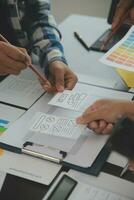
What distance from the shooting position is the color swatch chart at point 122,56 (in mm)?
1232

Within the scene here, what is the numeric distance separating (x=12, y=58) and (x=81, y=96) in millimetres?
240

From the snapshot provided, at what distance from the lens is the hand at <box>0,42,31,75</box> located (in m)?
1.09

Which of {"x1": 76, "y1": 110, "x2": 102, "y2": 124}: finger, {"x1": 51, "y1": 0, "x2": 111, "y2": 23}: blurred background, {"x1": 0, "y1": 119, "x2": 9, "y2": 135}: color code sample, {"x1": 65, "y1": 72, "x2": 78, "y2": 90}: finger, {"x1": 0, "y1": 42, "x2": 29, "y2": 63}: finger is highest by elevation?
{"x1": 0, "y1": 42, "x2": 29, "y2": 63}: finger

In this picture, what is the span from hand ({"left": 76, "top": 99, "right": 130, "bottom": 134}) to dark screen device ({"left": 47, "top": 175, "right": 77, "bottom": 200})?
0.18m

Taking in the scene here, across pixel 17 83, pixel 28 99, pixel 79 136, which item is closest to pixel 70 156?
pixel 79 136

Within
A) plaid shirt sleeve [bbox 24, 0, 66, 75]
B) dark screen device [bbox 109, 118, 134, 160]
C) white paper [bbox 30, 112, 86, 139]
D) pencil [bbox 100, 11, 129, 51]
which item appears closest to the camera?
dark screen device [bbox 109, 118, 134, 160]

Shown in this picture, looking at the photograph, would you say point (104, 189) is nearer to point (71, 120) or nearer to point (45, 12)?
point (71, 120)

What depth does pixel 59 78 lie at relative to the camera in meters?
1.18

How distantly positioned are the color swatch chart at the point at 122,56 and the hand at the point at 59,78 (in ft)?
0.42

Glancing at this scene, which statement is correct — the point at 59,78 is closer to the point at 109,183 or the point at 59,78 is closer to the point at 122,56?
the point at 122,56

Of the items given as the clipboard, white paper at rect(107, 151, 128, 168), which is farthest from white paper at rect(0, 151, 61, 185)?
white paper at rect(107, 151, 128, 168)

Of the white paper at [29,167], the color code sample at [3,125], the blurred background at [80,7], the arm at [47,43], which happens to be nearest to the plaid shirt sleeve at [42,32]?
the arm at [47,43]

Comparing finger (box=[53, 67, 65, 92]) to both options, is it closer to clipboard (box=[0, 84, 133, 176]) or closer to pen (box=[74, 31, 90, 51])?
clipboard (box=[0, 84, 133, 176])

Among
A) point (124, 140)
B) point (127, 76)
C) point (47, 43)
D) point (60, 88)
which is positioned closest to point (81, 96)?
point (60, 88)
